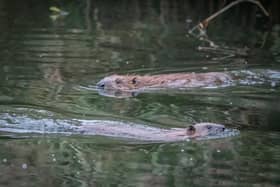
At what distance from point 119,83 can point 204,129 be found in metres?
2.70

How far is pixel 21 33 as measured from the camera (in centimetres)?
1391

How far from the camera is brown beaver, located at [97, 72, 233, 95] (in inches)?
392

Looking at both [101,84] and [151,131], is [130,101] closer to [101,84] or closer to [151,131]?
[101,84]

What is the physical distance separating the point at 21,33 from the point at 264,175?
27.3ft

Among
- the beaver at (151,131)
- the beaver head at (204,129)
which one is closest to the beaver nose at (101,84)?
the beaver at (151,131)

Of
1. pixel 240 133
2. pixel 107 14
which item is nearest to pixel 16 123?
pixel 240 133

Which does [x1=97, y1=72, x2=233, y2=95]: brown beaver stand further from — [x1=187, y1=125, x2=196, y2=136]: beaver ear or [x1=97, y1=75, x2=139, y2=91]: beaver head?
[x1=187, y1=125, x2=196, y2=136]: beaver ear

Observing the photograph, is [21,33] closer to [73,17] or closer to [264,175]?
[73,17]

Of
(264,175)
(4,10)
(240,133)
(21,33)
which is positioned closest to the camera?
(264,175)

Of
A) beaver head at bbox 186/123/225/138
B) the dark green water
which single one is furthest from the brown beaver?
beaver head at bbox 186/123/225/138

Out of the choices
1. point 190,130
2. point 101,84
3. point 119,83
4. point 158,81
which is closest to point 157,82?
point 158,81

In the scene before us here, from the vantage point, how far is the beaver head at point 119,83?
992cm

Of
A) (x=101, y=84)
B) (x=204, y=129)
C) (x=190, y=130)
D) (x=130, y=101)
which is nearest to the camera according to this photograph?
(x=190, y=130)

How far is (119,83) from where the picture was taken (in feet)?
32.7
